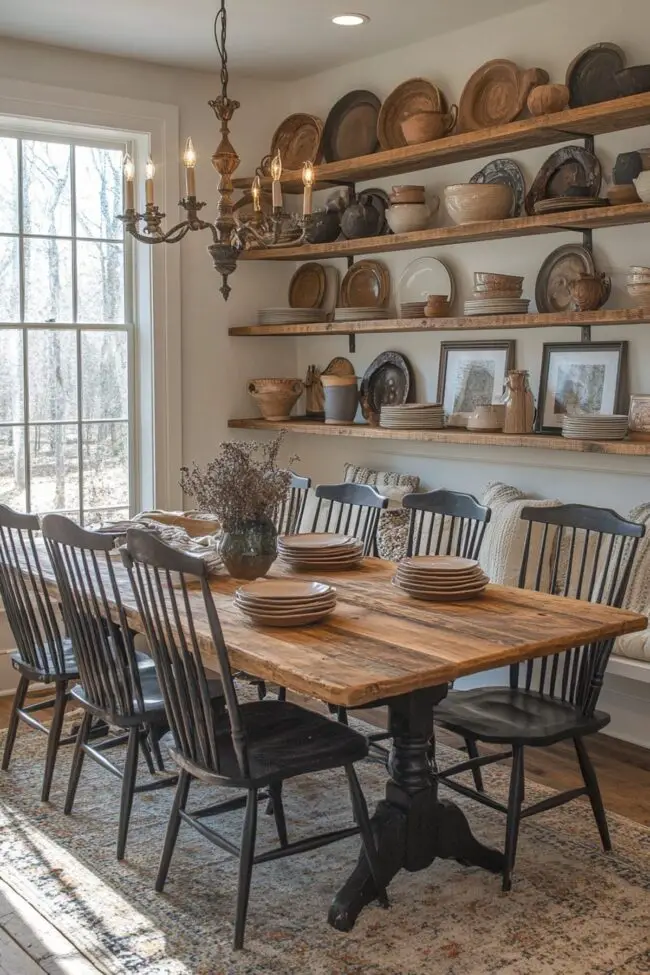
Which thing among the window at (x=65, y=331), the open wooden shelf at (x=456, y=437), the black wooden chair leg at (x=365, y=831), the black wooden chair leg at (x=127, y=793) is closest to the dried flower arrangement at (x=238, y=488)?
the black wooden chair leg at (x=127, y=793)

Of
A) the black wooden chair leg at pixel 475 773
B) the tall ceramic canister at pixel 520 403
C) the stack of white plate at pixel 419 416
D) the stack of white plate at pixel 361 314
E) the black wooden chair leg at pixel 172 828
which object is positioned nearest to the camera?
the black wooden chair leg at pixel 172 828

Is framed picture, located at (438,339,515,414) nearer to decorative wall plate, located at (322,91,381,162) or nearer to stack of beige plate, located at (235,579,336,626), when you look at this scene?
decorative wall plate, located at (322,91,381,162)

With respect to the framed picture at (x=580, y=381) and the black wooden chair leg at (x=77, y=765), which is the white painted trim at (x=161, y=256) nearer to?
the framed picture at (x=580, y=381)

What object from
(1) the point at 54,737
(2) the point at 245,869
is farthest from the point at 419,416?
(2) the point at 245,869

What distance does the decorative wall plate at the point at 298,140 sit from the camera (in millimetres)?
5277

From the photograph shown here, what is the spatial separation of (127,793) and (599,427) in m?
2.09

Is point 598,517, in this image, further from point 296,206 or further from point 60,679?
point 296,206

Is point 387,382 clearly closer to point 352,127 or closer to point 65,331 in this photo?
point 352,127

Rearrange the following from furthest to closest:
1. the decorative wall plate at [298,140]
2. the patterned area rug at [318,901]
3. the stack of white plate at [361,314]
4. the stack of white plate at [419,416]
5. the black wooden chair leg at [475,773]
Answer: the decorative wall plate at [298,140]
the stack of white plate at [361,314]
the stack of white plate at [419,416]
the black wooden chair leg at [475,773]
the patterned area rug at [318,901]

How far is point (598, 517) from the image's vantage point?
330cm

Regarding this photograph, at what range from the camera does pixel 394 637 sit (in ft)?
8.77

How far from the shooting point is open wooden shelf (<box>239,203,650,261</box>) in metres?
3.94

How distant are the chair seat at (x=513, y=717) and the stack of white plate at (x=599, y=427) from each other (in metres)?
1.15

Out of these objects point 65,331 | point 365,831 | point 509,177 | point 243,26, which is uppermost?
point 243,26
